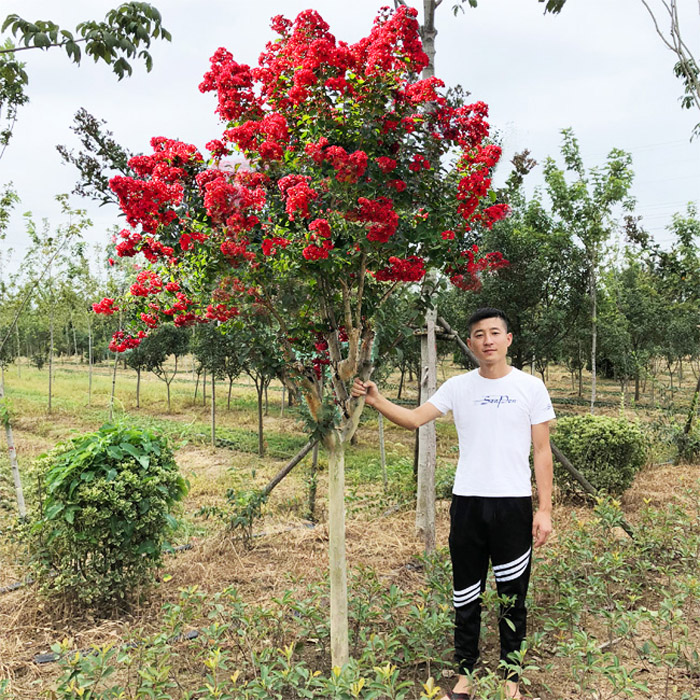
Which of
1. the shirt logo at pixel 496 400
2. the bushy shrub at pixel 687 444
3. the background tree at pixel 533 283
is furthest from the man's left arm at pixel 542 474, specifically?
the background tree at pixel 533 283

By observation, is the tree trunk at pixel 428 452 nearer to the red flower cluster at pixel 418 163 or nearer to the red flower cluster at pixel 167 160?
the red flower cluster at pixel 418 163

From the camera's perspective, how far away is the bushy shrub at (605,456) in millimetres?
6152

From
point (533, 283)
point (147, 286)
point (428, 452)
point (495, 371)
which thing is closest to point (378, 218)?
point (495, 371)

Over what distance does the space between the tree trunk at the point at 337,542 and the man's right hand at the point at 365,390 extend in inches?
7.7

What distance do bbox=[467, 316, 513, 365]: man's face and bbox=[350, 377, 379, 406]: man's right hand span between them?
571 mm

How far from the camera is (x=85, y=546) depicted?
354cm

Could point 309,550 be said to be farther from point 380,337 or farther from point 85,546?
point 380,337

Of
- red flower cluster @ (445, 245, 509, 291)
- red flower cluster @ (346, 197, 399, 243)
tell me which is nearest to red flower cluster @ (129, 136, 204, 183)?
red flower cluster @ (346, 197, 399, 243)

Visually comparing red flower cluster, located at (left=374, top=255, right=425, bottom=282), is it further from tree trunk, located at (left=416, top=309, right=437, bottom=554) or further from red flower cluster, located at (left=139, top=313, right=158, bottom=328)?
tree trunk, located at (left=416, top=309, right=437, bottom=554)

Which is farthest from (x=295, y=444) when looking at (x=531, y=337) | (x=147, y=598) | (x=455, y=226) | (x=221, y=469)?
(x=455, y=226)

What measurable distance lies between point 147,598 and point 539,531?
2.67 m

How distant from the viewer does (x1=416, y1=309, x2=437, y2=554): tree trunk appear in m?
4.64

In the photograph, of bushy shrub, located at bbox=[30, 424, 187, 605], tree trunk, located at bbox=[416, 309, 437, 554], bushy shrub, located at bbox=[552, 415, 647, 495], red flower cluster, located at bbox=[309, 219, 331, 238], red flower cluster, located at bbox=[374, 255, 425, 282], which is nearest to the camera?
red flower cluster, located at bbox=[309, 219, 331, 238]

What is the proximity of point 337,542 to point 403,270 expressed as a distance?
1232 mm
